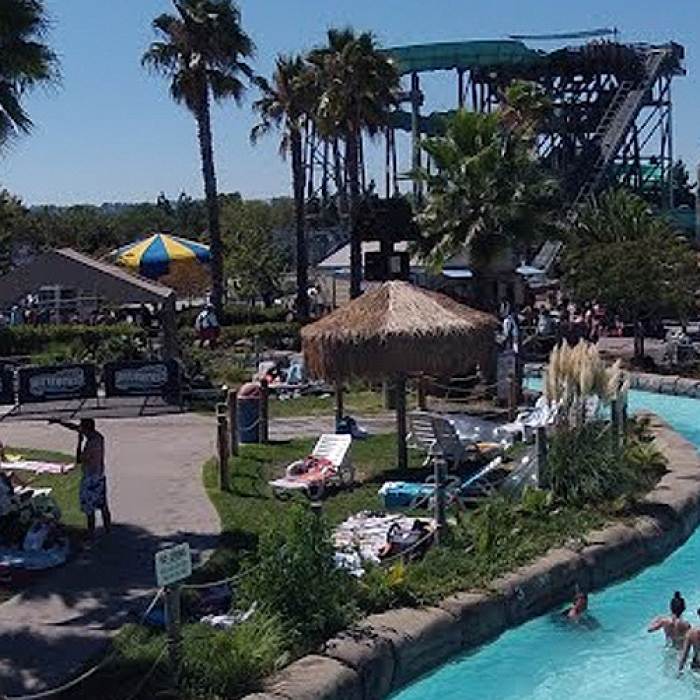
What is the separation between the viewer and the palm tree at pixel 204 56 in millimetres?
37594

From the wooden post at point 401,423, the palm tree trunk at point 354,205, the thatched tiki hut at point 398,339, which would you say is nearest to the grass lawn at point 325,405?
the thatched tiki hut at point 398,339

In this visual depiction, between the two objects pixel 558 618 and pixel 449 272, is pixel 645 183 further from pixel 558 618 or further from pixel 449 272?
pixel 558 618

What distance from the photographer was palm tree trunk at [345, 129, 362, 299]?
36656 millimetres

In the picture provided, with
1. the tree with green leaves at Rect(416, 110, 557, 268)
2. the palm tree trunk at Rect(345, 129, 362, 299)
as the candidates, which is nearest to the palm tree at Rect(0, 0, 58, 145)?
the tree with green leaves at Rect(416, 110, 557, 268)

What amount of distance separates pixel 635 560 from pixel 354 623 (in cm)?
456

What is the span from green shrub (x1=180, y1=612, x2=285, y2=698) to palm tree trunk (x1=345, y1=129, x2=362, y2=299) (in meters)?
26.8

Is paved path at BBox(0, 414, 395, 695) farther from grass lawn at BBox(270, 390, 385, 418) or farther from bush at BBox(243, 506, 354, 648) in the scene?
bush at BBox(243, 506, 354, 648)

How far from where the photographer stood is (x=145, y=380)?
23.0m

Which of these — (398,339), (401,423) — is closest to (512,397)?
(401,423)

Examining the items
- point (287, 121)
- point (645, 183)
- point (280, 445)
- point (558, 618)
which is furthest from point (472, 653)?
point (645, 183)

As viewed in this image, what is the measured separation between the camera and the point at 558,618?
1227 centimetres

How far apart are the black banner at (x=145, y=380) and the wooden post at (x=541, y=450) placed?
9.52 meters

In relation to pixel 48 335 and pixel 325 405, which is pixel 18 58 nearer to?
pixel 325 405

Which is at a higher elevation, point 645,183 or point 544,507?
point 645,183
